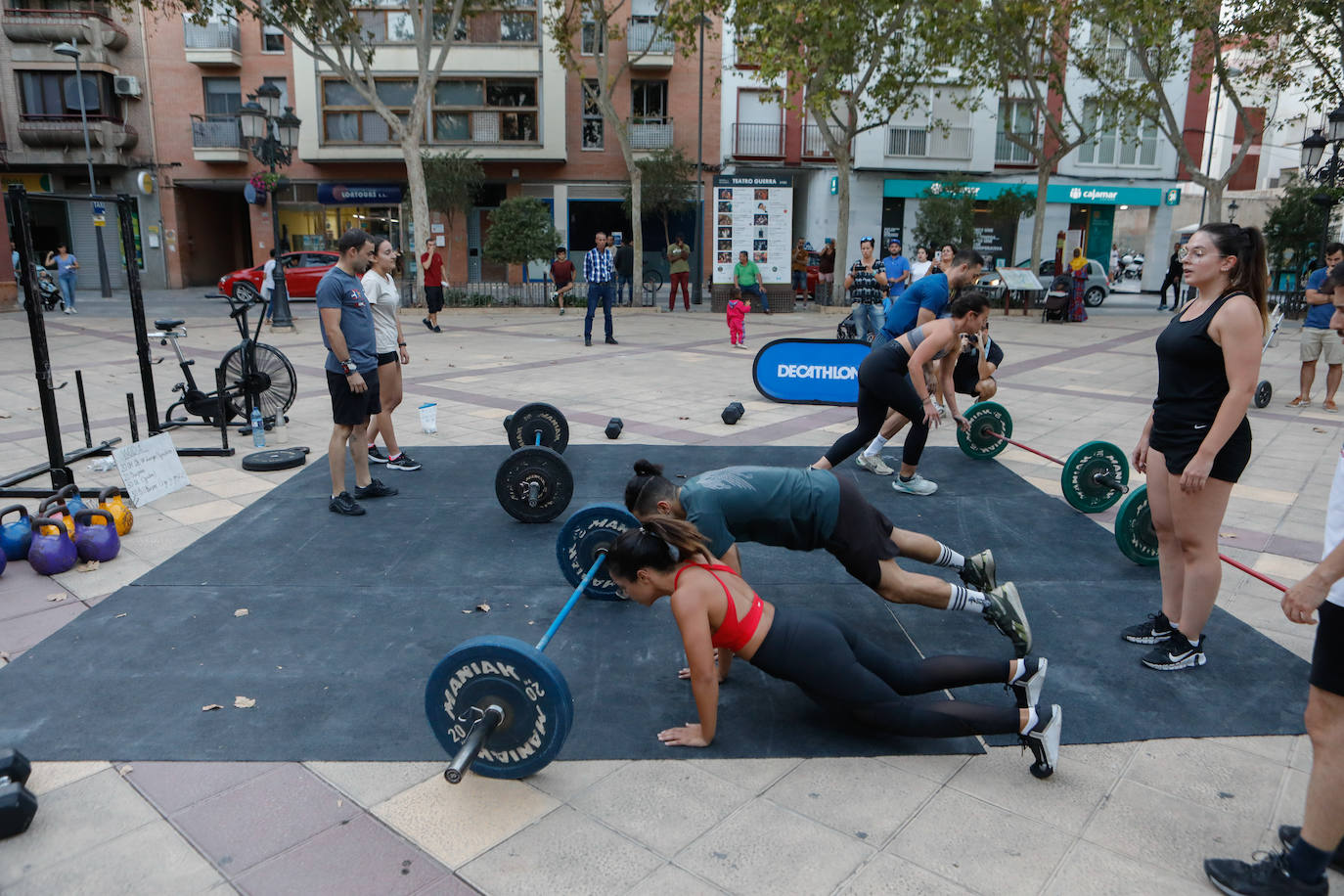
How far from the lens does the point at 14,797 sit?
2.89m

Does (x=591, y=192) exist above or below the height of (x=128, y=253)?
above

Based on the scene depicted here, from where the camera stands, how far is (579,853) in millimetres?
2875

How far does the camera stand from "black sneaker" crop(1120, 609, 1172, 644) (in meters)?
4.23

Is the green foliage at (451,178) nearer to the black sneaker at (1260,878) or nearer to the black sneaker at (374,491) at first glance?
the black sneaker at (374,491)

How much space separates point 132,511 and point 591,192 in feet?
85.8

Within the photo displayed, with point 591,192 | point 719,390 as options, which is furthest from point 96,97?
point 719,390

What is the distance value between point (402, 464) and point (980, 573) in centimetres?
469

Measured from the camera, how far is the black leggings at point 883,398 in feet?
20.4

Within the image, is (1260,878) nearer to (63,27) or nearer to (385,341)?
(385,341)

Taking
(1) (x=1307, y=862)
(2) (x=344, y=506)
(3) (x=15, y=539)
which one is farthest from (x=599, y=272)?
(1) (x=1307, y=862)

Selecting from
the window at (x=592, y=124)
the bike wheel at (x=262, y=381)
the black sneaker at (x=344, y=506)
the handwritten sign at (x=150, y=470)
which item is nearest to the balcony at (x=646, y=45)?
the window at (x=592, y=124)

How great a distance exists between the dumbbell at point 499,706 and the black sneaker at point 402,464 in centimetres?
435

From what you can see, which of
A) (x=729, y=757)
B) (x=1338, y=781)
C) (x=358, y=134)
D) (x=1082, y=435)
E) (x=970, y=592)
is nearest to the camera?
(x=1338, y=781)

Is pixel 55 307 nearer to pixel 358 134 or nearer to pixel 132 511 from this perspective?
pixel 358 134
